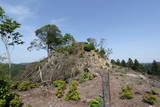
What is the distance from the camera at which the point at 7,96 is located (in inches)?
199

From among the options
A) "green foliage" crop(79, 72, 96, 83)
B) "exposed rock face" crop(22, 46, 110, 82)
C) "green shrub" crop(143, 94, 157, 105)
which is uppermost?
"exposed rock face" crop(22, 46, 110, 82)

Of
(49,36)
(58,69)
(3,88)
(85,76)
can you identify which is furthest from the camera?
(49,36)

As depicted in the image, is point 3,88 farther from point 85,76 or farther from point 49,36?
point 49,36

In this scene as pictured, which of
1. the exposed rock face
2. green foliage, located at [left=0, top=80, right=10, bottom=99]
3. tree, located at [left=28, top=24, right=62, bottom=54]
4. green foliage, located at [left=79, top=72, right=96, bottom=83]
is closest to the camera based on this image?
green foliage, located at [left=0, top=80, right=10, bottom=99]

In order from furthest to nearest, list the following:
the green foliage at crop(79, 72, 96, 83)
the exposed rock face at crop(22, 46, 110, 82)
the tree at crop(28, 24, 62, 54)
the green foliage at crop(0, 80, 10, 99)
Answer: the tree at crop(28, 24, 62, 54) < the exposed rock face at crop(22, 46, 110, 82) < the green foliage at crop(79, 72, 96, 83) < the green foliage at crop(0, 80, 10, 99)

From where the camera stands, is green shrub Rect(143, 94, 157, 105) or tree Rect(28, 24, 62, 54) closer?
green shrub Rect(143, 94, 157, 105)

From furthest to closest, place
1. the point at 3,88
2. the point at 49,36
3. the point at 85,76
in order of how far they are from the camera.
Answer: the point at 49,36, the point at 85,76, the point at 3,88

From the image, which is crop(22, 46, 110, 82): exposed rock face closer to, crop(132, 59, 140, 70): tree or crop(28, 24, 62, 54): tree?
crop(28, 24, 62, 54): tree

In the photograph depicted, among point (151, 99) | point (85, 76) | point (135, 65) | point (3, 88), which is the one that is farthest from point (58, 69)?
point (135, 65)

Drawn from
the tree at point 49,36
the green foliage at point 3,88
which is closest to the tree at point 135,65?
the tree at point 49,36

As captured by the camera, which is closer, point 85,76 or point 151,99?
point 151,99

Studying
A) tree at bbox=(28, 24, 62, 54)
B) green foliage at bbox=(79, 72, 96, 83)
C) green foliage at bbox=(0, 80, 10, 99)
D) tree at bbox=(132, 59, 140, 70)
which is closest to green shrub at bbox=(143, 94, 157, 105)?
green foliage at bbox=(79, 72, 96, 83)

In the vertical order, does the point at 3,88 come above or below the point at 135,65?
below

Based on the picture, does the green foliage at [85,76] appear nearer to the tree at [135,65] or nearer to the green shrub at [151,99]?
the green shrub at [151,99]
